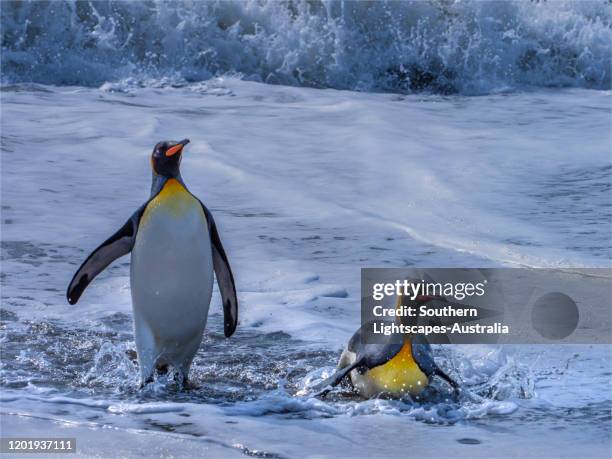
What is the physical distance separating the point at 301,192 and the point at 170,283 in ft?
11.6

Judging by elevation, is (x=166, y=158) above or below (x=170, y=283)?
above

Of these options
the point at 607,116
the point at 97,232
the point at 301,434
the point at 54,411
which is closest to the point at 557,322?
the point at 301,434

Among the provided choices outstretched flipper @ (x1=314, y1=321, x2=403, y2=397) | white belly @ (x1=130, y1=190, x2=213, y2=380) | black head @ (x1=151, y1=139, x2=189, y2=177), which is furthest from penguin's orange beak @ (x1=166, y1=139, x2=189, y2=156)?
outstretched flipper @ (x1=314, y1=321, x2=403, y2=397)

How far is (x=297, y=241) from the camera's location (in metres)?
6.42

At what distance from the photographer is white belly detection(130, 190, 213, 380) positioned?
4.22 metres

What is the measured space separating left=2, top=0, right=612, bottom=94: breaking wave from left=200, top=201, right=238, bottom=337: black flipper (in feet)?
28.4

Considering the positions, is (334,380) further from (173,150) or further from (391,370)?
(173,150)

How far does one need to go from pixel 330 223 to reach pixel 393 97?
19.6ft

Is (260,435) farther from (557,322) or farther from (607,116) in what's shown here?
(607,116)

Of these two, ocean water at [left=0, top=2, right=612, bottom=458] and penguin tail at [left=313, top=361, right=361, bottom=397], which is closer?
ocean water at [left=0, top=2, right=612, bottom=458]

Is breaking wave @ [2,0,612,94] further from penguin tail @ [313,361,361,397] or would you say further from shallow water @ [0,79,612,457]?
penguin tail @ [313,361,361,397]

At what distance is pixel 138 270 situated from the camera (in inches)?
167

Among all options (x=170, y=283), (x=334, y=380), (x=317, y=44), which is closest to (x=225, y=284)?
(x=170, y=283)

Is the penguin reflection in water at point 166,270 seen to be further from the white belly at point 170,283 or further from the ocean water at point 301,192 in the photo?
the ocean water at point 301,192
